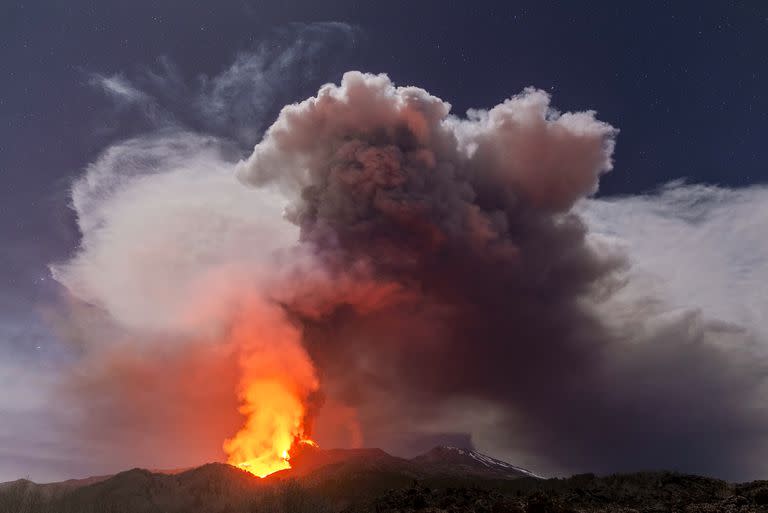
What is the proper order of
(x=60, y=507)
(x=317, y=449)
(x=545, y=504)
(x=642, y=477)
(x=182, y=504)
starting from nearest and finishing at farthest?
(x=545, y=504), (x=642, y=477), (x=182, y=504), (x=60, y=507), (x=317, y=449)

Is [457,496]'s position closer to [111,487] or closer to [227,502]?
[227,502]

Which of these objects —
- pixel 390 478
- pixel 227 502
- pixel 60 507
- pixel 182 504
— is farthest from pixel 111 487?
pixel 390 478

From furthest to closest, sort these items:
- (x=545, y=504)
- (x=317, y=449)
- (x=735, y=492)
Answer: (x=317, y=449) → (x=735, y=492) → (x=545, y=504)

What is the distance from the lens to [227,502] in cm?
12081

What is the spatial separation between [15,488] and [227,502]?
67850 mm

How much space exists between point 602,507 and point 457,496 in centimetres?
1591

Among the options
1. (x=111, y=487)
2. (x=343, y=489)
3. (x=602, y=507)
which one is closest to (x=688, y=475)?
(x=602, y=507)

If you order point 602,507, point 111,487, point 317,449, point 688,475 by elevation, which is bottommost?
point 602,507

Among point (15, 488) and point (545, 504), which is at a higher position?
point (15, 488)

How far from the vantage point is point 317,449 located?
199m

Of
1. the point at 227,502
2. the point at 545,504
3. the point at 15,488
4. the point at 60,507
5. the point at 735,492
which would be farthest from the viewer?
the point at 15,488

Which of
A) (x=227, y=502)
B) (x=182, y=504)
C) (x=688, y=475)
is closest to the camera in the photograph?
(x=688, y=475)

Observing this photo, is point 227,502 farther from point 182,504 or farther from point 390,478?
point 390,478

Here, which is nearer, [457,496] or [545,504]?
[545,504]
